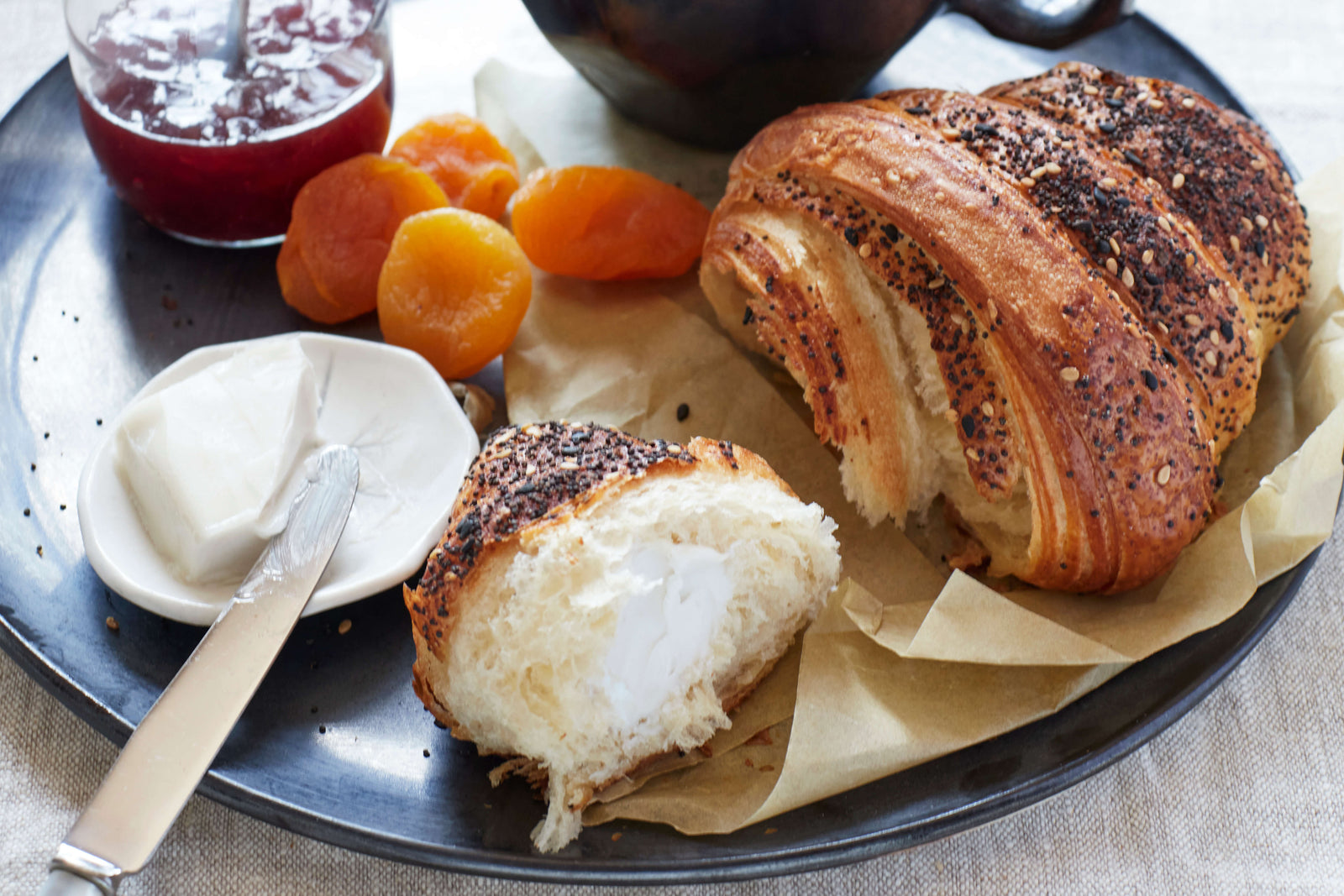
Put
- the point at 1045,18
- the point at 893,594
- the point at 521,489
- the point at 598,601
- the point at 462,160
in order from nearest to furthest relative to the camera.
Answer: the point at 598,601 < the point at 521,489 < the point at 893,594 < the point at 1045,18 < the point at 462,160

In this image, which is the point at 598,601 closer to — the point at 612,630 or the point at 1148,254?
the point at 612,630

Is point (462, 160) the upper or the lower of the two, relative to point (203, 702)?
upper

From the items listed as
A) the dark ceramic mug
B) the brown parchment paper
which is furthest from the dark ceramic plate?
the dark ceramic mug

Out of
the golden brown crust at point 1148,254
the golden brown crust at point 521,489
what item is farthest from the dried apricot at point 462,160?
the golden brown crust at point 1148,254

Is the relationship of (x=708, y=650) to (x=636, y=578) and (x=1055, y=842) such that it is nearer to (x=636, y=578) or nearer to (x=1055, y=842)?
(x=636, y=578)

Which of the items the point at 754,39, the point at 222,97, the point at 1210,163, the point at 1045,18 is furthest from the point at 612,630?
the point at 1045,18

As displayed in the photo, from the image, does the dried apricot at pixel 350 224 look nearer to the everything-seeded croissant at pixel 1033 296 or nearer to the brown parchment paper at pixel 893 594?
the brown parchment paper at pixel 893 594

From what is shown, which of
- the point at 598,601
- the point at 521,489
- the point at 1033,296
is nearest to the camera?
the point at 598,601
